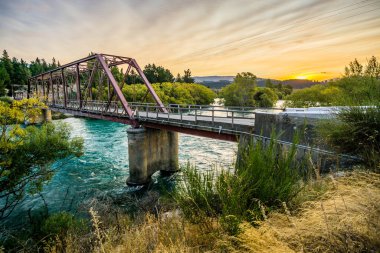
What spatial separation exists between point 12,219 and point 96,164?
32.6ft

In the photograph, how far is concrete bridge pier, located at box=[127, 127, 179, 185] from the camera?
1792 cm

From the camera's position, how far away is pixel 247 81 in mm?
80750

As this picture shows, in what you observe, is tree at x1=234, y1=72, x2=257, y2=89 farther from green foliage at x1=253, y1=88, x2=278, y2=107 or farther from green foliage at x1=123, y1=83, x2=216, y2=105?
A: green foliage at x1=123, y1=83, x2=216, y2=105

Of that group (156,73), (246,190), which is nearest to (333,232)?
(246,190)

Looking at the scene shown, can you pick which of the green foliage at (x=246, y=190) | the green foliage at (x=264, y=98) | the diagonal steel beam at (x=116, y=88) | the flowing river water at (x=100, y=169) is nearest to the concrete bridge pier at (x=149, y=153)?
the flowing river water at (x=100, y=169)

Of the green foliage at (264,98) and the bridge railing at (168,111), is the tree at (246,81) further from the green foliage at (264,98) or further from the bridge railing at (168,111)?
the bridge railing at (168,111)

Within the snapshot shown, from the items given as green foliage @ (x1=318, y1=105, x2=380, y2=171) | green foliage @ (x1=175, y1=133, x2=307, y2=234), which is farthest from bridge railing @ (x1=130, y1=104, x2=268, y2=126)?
green foliage @ (x1=175, y1=133, x2=307, y2=234)

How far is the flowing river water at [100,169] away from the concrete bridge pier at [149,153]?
1.12m

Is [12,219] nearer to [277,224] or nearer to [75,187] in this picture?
[75,187]

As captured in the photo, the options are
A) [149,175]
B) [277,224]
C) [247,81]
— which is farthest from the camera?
[247,81]

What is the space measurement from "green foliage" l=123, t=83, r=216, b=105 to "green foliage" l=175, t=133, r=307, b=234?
51709 millimetres

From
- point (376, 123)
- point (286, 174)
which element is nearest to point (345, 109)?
point (376, 123)

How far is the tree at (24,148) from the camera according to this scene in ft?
36.6

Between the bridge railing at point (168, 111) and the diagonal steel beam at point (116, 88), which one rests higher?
the diagonal steel beam at point (116, 88)
